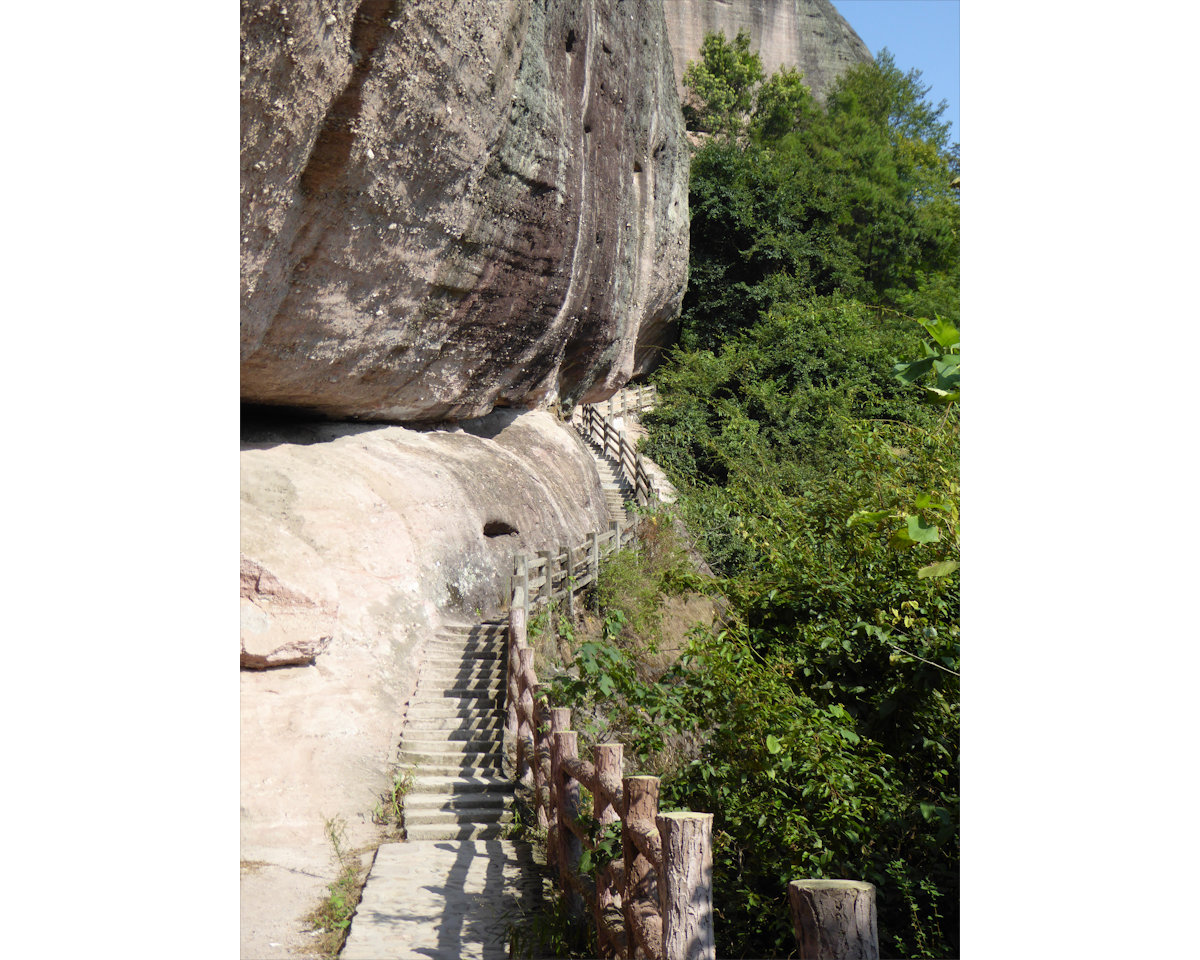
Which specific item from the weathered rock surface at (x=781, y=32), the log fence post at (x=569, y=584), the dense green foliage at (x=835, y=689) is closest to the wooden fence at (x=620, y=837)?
the dense green foliage at (x=835, y=689)

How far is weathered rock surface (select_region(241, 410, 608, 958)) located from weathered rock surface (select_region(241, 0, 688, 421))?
1.99 ft

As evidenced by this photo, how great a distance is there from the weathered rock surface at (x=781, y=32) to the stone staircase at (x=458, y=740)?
24.5 m

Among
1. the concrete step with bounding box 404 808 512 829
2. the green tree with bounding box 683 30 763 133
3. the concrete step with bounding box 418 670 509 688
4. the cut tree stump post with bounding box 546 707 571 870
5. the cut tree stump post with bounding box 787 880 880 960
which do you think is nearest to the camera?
the cut tree stump post with bounding box 787 880 880 960

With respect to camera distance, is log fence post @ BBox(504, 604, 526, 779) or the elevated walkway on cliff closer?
the elevated walkway on cliff

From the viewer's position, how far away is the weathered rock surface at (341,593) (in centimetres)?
569

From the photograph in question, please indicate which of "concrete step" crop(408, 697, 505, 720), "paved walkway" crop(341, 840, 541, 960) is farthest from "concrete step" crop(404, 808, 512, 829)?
"concrete step" crop(408, 697, 505, 720)

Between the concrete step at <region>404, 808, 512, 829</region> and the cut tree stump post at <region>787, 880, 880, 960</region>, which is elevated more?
the cut tree stump post at <region>787, 880, 880, 960</region>

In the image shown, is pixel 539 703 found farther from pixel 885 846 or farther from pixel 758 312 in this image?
pixel 758 312

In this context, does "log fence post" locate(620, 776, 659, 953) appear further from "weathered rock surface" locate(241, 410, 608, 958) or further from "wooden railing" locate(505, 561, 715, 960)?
"weathered rock surface" locate(241, 410, 608, 958)

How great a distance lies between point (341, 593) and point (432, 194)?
329cm

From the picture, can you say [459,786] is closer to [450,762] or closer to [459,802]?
[459,802]

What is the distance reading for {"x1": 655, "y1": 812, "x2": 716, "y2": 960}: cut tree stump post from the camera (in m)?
2.95

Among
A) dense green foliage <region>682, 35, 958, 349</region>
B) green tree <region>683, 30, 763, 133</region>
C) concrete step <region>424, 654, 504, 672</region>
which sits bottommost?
concrete step <region>424, 654, 504, 672</region>

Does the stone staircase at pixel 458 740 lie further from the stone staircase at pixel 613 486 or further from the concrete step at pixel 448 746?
the stone staircase at pixel 613 486
